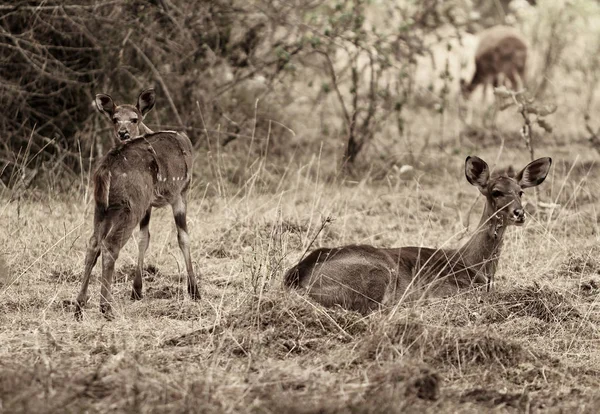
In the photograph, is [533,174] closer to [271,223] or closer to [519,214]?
[519,214]

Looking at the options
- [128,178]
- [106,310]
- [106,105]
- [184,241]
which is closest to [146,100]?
[106,105]

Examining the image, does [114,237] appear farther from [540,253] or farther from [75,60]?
[75,60]

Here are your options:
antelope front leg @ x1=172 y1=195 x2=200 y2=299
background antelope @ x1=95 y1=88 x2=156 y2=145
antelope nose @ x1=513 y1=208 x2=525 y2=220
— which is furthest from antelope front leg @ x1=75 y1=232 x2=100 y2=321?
antelope nose @ x1=513 y1=208 x2=525 y2=220

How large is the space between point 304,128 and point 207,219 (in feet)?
15.6

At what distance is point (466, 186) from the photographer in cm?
1269

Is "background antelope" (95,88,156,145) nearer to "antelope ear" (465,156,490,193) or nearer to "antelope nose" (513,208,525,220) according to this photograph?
"antelope ear" (465,156,490,193)

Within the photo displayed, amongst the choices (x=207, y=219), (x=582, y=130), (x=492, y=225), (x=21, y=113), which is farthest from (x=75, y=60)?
(x=582, y=130)

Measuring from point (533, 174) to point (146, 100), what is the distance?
3.31 meters

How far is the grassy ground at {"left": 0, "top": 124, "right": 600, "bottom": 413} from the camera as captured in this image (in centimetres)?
553

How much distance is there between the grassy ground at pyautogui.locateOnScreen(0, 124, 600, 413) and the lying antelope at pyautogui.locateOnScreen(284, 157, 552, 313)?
236 mm

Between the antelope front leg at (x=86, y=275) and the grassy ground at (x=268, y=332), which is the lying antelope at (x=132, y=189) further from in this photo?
the grassy ground at (x=268, y=332)

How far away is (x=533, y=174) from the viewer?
28.5ft

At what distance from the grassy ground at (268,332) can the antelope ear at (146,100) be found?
1.11 m

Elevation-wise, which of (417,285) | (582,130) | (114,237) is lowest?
(582,130)
